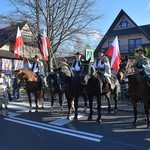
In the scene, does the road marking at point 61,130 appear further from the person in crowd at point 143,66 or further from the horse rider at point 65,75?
the person in crowd at point 143,66

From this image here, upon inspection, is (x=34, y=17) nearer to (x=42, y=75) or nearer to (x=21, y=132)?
(x=42, y=75)

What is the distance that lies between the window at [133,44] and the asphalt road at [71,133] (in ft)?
102

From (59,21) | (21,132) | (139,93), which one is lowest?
(21,132)

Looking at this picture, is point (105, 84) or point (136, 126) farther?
point (105, 84)

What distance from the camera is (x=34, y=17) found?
31.0 m

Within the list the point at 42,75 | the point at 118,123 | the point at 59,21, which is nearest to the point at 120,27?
the point at 59,21

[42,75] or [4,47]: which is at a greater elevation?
[4,47]

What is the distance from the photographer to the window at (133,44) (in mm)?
43906

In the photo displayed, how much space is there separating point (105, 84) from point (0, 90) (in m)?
5.13

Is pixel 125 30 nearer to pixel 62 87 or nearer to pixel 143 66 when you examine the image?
pixel 62 87

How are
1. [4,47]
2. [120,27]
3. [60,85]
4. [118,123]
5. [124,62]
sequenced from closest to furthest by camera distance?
1. [118,123]
2. [124,62]
3. [60,85]
4. [120,27]
5. [4,47]

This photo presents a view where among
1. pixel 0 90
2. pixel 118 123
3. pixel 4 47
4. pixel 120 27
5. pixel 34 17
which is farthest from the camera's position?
pixel 4 47

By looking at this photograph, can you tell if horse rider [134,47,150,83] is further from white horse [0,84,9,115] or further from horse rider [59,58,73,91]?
white horse [0,84,9,115]

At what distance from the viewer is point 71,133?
10375 mm
